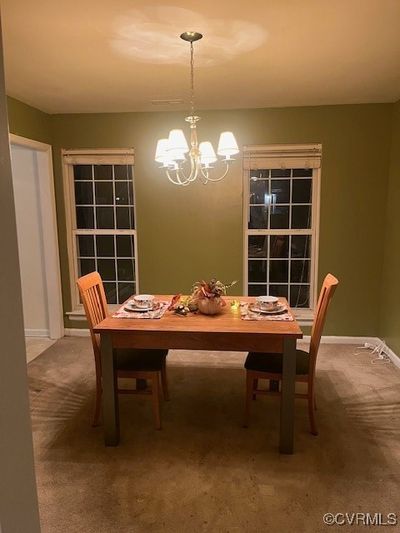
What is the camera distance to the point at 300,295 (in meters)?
4.36

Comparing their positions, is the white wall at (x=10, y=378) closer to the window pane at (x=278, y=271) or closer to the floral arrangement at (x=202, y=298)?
the floral arrangement at (x=202, y=298)

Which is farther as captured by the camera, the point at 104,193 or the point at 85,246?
the point at 85,246

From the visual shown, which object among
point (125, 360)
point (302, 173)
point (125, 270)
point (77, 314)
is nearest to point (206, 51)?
point (302, 173)

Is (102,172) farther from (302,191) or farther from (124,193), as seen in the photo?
(302,191)

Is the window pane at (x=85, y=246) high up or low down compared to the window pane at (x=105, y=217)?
down

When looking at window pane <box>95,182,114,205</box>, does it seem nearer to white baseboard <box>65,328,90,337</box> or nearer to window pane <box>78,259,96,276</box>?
window pane <box>78,259,96,276</box>

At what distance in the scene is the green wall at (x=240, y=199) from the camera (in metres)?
3.89

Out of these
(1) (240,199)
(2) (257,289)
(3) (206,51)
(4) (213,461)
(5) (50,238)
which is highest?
(3) (206,51)

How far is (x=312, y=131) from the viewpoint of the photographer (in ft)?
12.9

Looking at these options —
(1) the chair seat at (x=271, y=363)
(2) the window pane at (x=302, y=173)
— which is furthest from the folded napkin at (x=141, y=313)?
(2) the window pane at (x=302, y=173)

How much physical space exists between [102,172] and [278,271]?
223 centimetres

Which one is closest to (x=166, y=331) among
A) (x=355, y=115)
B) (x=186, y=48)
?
(x=186, y=48)

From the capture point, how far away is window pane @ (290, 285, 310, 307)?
4324mm

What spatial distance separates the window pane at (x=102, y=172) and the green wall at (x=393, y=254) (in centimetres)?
291
